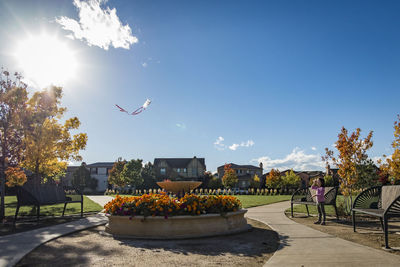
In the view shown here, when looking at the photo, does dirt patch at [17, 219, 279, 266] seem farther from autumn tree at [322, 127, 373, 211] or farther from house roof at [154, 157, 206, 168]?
house roof at [154, 157, 206, 168]

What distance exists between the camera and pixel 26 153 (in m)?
11.3

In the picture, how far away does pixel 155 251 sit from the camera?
4570 millimetres

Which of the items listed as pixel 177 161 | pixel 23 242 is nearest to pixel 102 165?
pixel 177 161

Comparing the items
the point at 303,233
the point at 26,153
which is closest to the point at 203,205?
the point at 303,233

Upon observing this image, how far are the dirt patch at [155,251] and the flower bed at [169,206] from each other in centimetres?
58

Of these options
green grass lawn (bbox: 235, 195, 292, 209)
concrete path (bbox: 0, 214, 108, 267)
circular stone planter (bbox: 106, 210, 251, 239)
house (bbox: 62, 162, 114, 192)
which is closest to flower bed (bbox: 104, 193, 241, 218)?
circular stone planter (bbox: 106, 210, 251, 239)

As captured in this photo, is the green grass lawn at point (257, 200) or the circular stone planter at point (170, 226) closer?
the circular stone planter at point (170, 226)

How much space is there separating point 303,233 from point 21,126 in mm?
10451

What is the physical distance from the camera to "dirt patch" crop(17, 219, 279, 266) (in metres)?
3.98

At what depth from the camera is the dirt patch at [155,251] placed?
3.98 meters

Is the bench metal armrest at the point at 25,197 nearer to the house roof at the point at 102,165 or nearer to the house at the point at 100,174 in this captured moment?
the house at the point at 100,174

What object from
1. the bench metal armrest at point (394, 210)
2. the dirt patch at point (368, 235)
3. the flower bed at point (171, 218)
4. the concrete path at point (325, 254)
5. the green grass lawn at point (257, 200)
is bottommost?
the green grass lawn at point (257, 200)

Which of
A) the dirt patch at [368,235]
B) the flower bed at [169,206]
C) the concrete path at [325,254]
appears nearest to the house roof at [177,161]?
the dirt patch at [368,235]

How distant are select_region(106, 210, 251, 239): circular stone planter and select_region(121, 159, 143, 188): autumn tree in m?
39.2
